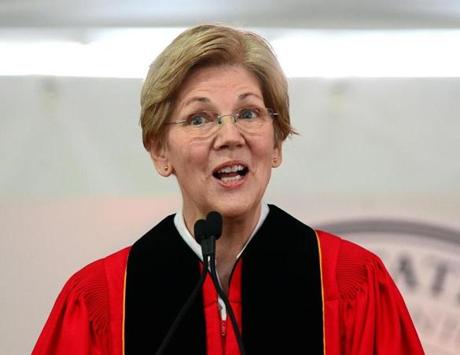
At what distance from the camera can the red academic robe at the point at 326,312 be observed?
200 cm

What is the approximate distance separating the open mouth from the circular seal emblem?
3.29 feet

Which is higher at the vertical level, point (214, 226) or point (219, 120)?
point (219, 120)

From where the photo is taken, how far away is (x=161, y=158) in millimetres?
2100

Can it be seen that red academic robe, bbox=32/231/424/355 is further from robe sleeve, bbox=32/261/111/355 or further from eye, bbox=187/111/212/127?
eye, bbox=187/111/212/127

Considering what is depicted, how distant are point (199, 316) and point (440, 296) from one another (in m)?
1.06

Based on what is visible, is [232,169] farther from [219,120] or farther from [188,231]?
[188,231]

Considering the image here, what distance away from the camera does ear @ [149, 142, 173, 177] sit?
6.84ft

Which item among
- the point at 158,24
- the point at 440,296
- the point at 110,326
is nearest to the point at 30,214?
the point at 158,24

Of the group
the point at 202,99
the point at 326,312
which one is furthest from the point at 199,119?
the point at 326,312

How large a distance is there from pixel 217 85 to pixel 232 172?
0.20 meters

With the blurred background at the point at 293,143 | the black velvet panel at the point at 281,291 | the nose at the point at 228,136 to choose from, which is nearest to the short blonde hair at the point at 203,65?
the nose at the point at 228,136

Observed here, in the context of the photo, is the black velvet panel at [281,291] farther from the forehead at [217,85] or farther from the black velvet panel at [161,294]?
the forehead at [217,85]

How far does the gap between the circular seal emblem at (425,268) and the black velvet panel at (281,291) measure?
0.69m

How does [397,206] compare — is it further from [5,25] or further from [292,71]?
[5,25]
